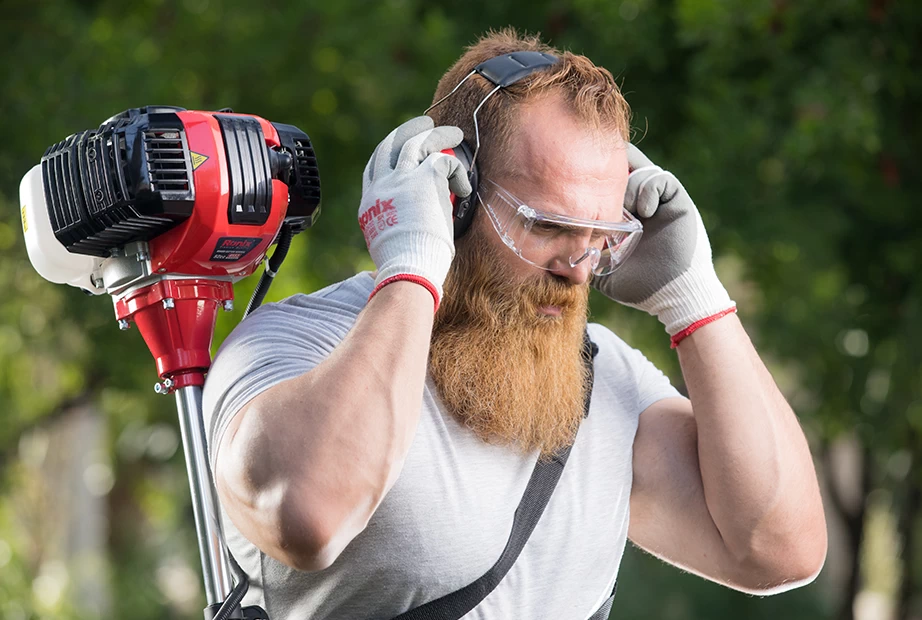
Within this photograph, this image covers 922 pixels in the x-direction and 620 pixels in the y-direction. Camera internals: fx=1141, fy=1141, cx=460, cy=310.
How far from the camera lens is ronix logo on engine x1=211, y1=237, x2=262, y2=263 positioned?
2188 mm

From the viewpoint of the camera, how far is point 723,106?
5766 mm

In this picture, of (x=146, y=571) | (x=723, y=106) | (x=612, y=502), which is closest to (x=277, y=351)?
(x=612, y=502)

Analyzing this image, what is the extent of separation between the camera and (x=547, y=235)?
237cm

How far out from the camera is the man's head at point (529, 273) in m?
2.33

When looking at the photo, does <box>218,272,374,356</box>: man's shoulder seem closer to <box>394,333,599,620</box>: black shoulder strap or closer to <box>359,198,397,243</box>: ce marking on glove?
<box>359,198,397,243</box>: ce marking on glove

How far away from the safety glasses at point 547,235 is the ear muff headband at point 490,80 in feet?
0.15

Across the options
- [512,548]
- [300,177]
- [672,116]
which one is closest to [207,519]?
[512,548]

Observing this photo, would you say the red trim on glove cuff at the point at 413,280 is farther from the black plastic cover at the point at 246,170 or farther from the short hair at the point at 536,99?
the short hair at the point at 536,99

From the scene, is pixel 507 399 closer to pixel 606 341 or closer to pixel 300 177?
pixel 606 341

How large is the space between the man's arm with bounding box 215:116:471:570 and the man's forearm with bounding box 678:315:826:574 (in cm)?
65

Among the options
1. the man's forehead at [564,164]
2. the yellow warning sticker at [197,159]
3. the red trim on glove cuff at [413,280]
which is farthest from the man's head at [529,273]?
the yellow warning sticker at [197,159]

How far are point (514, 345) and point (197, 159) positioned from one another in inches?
30.4

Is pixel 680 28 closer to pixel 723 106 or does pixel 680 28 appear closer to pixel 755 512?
pixel 723 106

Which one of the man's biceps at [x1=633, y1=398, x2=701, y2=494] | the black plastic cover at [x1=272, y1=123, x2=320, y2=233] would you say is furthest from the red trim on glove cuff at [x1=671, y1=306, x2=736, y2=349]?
the black plastic cover at [x1=272, y1=123, x2=320, y2=233]
